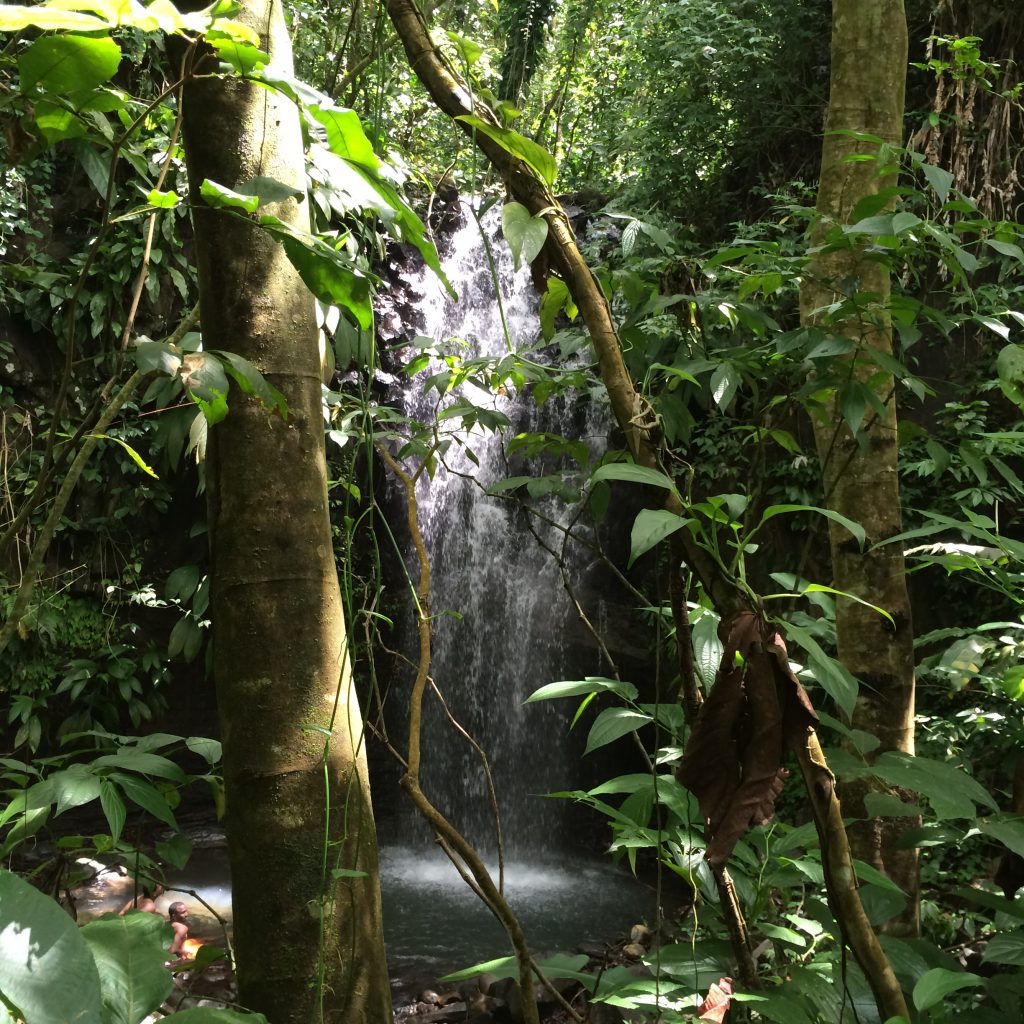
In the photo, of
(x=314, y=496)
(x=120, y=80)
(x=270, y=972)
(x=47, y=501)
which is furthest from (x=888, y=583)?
(x=120, y=80)

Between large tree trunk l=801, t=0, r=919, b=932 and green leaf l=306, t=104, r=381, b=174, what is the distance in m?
0.71

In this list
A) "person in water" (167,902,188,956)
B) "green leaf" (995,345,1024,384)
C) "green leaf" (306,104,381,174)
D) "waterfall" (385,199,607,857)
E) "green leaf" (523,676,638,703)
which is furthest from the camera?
"waterfall" (385,199,607,857)

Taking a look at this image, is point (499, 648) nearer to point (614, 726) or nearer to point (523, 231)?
point (614, 726)

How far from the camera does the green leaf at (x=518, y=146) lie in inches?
39.4

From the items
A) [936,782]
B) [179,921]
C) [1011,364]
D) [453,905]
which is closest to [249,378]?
[936,782]

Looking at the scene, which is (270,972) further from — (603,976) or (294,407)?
(294,407)

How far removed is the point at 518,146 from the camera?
1017 millimetres

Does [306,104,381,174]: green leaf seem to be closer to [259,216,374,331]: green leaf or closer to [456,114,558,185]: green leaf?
[259,216,374,331]: green leaf

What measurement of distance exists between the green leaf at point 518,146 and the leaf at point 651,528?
17.5 inches

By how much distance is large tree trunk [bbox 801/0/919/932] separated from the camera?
128cm

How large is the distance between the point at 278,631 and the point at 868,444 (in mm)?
950

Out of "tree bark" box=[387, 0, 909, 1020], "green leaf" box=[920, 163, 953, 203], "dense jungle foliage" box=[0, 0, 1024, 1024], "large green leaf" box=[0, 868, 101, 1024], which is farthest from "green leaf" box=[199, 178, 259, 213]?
"green leaf" box=[920, 163, 953, 203]

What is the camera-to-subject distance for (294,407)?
1100mm

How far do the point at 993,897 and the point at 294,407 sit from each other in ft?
3.34
